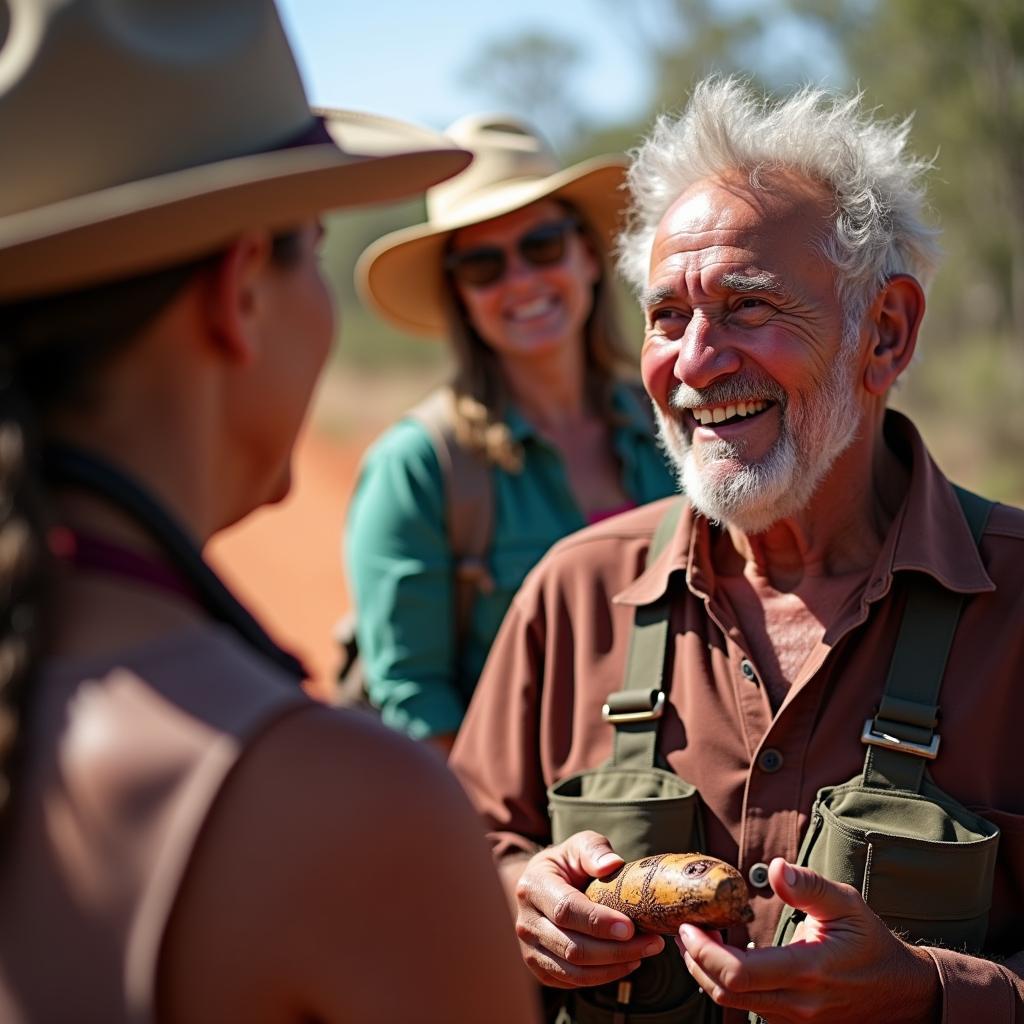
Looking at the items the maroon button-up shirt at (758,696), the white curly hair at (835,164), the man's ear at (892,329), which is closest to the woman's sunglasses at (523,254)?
the white curly hair at (835,164)

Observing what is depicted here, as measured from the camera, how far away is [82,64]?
4.88 ft

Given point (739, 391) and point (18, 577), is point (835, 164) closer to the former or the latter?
point (739, 391)

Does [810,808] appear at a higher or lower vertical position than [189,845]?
lower

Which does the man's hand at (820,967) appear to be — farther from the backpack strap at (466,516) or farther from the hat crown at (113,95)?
the backpack strap at (466,516)

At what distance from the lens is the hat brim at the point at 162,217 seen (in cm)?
144

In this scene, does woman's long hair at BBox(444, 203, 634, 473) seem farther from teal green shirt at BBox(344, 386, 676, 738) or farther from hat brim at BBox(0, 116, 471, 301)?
hat brim at BBox(0, 116, 471, 301)

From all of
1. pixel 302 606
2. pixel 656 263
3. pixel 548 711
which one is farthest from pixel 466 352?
pixel 302 606

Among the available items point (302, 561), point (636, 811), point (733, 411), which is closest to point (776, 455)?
point (733, 411)

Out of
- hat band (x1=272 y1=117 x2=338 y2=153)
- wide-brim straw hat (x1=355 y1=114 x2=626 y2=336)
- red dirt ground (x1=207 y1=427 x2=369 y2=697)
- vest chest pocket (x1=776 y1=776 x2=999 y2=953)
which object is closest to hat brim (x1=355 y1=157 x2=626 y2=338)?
wide-brim straw hat (x1=355 y1=114 x2=626 y2=336)

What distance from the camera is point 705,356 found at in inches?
117

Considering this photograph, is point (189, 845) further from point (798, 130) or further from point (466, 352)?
point (466, 352)

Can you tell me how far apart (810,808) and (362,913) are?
1490mm

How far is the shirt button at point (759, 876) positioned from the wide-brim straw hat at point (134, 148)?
5.43 feet

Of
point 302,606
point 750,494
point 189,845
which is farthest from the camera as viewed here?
point 302,606
